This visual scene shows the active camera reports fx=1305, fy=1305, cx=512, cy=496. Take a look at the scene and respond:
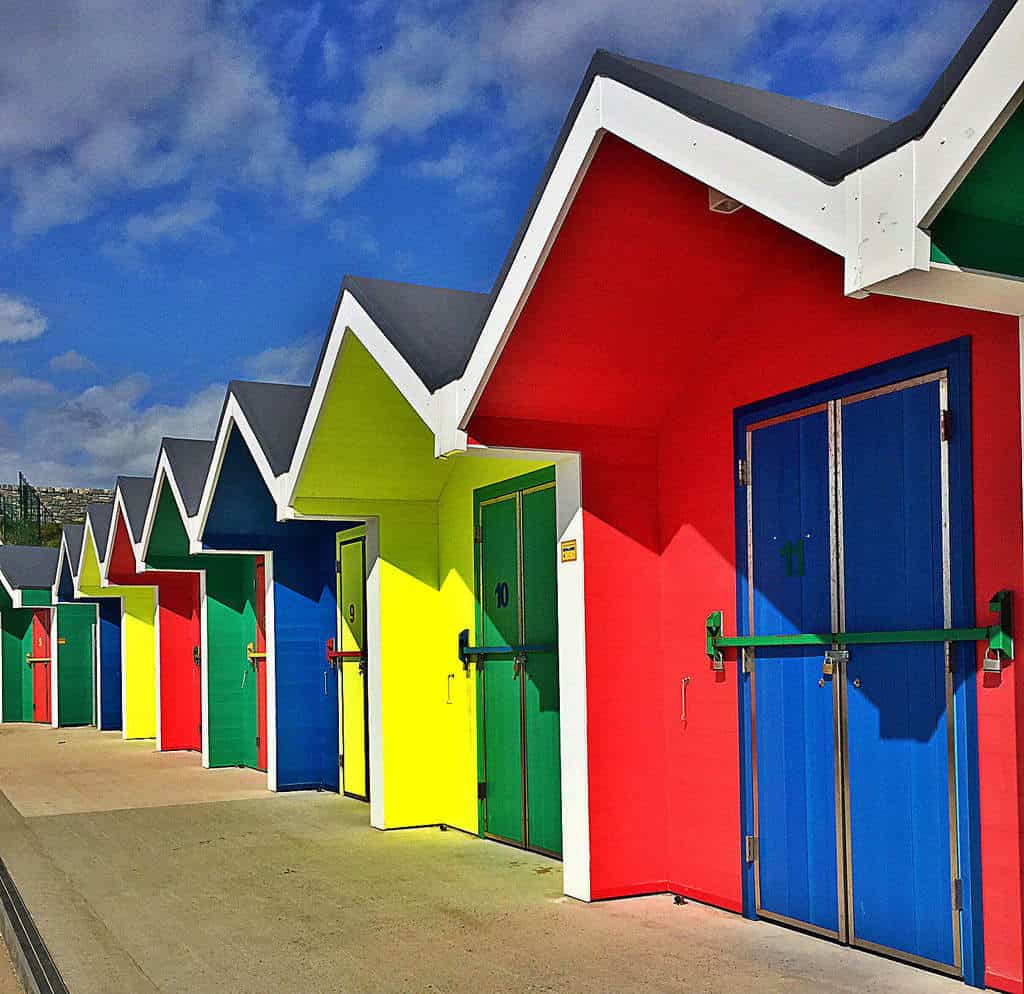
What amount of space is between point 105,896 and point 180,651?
1038cm

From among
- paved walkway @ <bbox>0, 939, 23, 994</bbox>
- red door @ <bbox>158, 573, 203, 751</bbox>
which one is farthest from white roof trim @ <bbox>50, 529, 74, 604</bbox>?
paved walkway @ <bbox>0, 939, 23, 994</bbox>

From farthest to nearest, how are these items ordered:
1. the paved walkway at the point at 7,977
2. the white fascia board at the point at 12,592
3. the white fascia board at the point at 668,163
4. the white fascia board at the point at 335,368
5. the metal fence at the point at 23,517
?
the metal fence at the point at 23,517, the white fascia board at the point at 12,592, the white fascia board at the point at 335,368, the paved walkway at the point at 7,977, the white fascia board at the point at 668,163

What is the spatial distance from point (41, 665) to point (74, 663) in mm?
2344

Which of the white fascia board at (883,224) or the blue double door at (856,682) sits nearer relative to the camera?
the white fascia board at (883,224)

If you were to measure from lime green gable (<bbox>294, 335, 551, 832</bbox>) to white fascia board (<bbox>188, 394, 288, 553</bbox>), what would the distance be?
102 centimetres

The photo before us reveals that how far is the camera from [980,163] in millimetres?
4039

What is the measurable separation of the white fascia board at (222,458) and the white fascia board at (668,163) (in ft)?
15.5

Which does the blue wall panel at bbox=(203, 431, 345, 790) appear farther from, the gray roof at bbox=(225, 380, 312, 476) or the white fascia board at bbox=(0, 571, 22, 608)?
the white fascia board at bbox=(0, 571, 22, 608)

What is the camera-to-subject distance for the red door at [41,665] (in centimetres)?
2586

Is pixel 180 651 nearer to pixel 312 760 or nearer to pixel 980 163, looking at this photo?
pixel 312 760

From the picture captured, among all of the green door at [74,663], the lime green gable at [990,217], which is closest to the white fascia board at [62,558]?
the green door at [74,663]

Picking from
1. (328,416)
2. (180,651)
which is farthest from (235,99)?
(328,416)

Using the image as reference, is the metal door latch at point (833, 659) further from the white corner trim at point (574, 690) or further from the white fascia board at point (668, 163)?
the white fascia board at point (668, 163)

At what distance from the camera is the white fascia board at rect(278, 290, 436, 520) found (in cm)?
759
